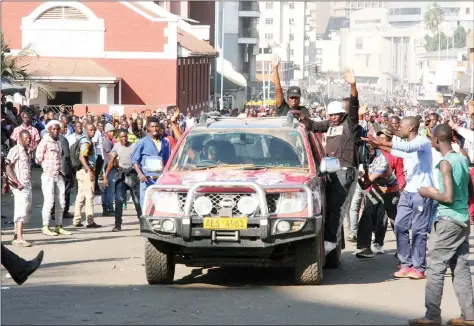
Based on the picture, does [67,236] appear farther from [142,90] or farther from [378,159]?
[142,90]

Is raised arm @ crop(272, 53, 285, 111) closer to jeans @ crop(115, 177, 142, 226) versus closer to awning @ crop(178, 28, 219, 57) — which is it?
jeans @ crop(115, 177, 142, 226)

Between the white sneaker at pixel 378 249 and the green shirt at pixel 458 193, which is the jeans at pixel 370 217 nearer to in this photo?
the white sneaker at pixel 378 249

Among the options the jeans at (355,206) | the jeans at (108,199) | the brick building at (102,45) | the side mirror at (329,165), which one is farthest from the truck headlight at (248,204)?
the brick building at (102,45)

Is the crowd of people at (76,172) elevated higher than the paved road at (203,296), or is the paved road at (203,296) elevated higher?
the crowd of people at (76,172)

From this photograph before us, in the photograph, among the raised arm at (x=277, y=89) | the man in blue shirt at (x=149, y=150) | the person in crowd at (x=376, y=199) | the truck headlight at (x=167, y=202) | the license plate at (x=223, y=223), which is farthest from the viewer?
the man in blue shirt at (x=149, y=150)

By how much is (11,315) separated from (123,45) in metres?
42.8

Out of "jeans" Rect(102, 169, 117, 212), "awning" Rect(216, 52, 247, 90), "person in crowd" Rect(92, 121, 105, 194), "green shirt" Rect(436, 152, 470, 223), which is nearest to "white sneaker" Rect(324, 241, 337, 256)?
"green shirt" Rect(436, 152, 470, 223)

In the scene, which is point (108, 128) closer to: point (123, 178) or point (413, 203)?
point (123, 178)

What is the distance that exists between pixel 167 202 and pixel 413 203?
2871 millimetres

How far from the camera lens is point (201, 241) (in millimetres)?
11773

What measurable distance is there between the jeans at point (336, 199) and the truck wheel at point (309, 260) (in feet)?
3.46

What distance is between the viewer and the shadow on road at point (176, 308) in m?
10.1

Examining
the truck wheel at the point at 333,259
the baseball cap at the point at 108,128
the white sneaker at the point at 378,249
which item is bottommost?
the white sneaker at the point at 378,249

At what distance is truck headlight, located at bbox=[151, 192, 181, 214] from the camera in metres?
12.0
